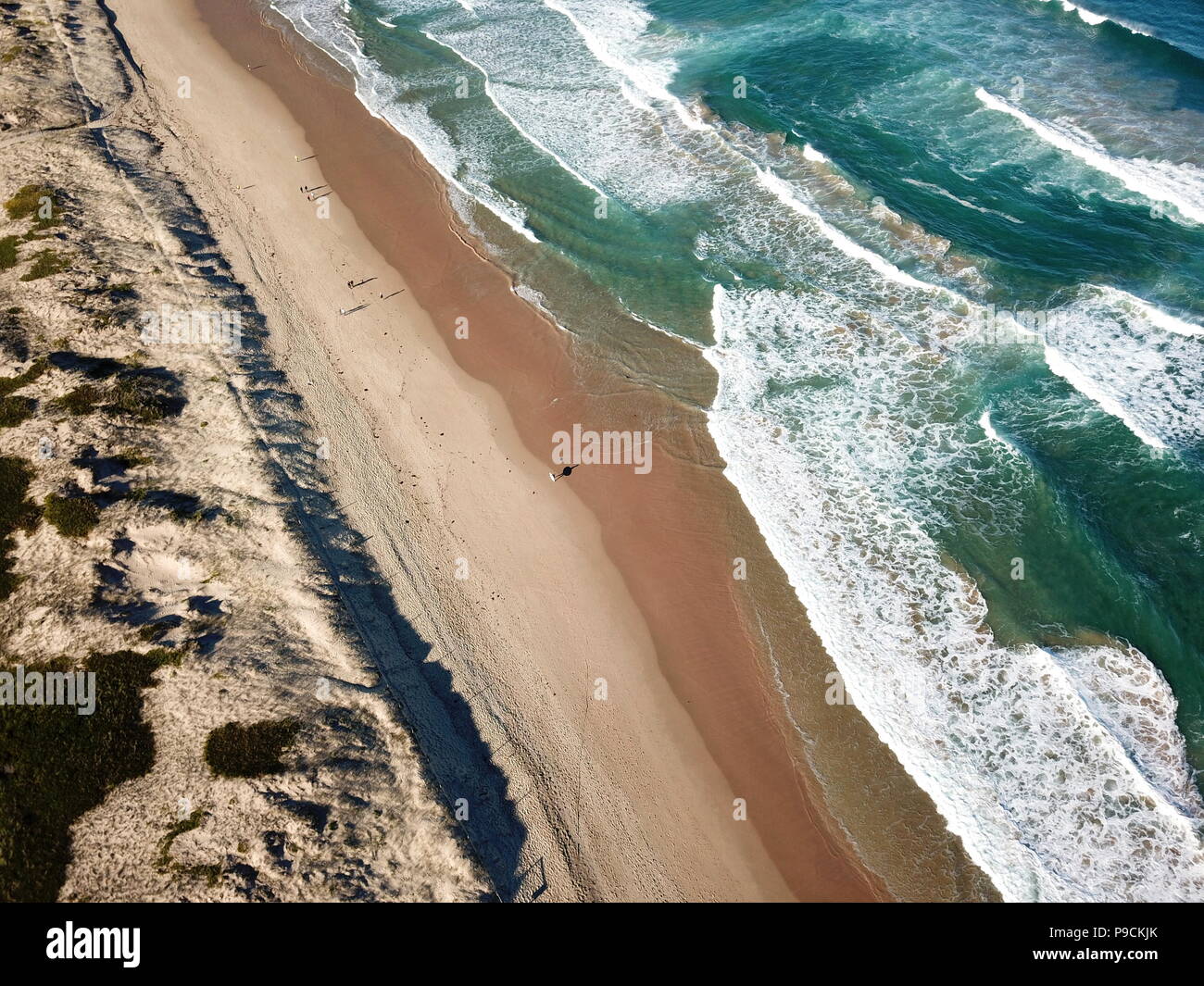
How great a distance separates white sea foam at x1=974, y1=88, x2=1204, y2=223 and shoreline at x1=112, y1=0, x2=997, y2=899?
19.5 metres

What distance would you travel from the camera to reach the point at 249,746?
17125 mm

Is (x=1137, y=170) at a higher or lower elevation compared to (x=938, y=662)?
higher

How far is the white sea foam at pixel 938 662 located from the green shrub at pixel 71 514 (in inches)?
710

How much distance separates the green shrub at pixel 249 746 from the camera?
16.8m

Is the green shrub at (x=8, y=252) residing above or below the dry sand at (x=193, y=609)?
above

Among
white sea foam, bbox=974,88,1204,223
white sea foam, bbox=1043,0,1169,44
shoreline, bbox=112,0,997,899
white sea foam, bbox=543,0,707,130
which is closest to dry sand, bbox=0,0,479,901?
shoreline, bbox=112,0,997,899

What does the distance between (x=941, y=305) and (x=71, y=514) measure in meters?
27.6

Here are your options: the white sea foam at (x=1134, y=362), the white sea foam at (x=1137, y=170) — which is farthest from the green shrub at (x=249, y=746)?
the white sea foam at (x=1137, y=170)

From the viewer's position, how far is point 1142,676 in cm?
1778

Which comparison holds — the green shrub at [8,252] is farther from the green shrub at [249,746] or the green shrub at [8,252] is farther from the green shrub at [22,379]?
the green shrub at [249,746]

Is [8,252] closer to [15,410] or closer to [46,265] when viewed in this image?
[46,265]

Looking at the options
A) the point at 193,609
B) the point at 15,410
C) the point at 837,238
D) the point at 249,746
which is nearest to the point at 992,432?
the point at 837,238

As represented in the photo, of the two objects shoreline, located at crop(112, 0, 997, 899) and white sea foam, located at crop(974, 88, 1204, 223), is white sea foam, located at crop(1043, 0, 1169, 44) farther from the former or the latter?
shoreline, located at crop(112, 0, 997, 899)
